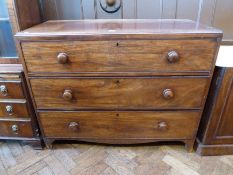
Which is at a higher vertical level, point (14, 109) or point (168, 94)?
point (168, 94)

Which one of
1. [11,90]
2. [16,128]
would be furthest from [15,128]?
[11,90]

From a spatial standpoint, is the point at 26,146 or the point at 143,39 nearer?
the point at 143,39

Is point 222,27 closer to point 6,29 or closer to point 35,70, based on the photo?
point 35,70

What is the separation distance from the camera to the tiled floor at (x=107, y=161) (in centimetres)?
118

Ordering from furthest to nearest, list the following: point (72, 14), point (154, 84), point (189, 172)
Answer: point (72, 14) → point (189, 172) → point (154, 84)

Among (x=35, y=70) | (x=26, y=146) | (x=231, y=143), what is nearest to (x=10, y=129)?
(x=26, y=146)

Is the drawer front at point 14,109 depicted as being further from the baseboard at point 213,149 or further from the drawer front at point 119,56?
the baseboard at point 213,149

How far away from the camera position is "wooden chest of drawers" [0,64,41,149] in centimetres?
108

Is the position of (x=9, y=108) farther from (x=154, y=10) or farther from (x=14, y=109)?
(x=154, y=10)

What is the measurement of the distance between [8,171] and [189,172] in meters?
1.13

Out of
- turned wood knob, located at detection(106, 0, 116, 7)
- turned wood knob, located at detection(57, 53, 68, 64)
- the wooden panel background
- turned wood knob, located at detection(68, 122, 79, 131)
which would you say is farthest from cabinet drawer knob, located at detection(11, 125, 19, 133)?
turned wood knob, located at detection(106, 0, 116, 7)

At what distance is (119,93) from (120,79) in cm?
9

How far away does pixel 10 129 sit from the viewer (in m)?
1.26

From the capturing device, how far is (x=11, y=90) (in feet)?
3.67
